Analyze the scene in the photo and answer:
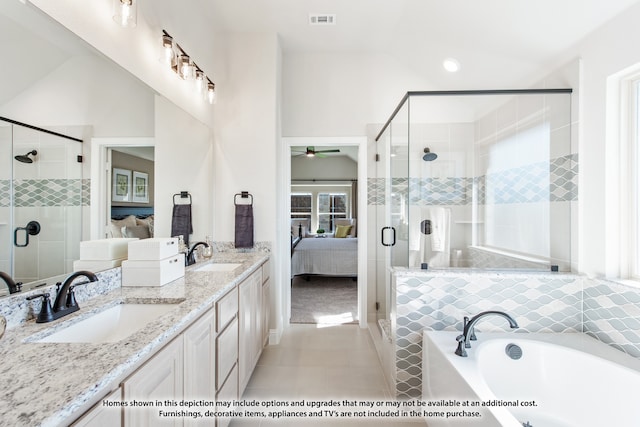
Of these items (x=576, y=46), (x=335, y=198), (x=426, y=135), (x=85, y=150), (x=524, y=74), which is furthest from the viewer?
(x=335, y=198)

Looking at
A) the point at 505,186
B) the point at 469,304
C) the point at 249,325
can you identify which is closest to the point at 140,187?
the point at 249,325

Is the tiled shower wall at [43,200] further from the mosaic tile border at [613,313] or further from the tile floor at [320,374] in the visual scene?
the mosaic tile border at [613,313]

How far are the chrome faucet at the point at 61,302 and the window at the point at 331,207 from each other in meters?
7.19

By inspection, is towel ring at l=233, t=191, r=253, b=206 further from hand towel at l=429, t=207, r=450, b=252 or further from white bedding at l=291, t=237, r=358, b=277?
white bedding at l=291, t=237, r=358, b=277

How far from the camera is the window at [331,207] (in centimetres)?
830

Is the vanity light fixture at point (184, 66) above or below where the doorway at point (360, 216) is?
above

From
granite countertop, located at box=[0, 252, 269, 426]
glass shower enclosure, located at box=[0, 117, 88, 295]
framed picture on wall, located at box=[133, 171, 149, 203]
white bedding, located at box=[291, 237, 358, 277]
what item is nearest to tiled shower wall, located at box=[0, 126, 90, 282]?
glass shower enclosure, located at box=[0, 117, 88, 295]

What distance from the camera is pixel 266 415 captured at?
1.86 meters

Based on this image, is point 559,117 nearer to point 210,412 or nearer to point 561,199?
point 561,199

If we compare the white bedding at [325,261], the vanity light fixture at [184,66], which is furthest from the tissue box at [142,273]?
the white bedding at [325,261]

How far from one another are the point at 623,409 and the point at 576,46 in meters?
2.10

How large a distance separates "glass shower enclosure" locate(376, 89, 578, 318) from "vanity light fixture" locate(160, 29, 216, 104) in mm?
1656

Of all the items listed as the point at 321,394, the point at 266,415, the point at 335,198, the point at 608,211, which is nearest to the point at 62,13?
the point at 266,415

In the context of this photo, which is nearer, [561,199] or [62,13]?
[62,13]
